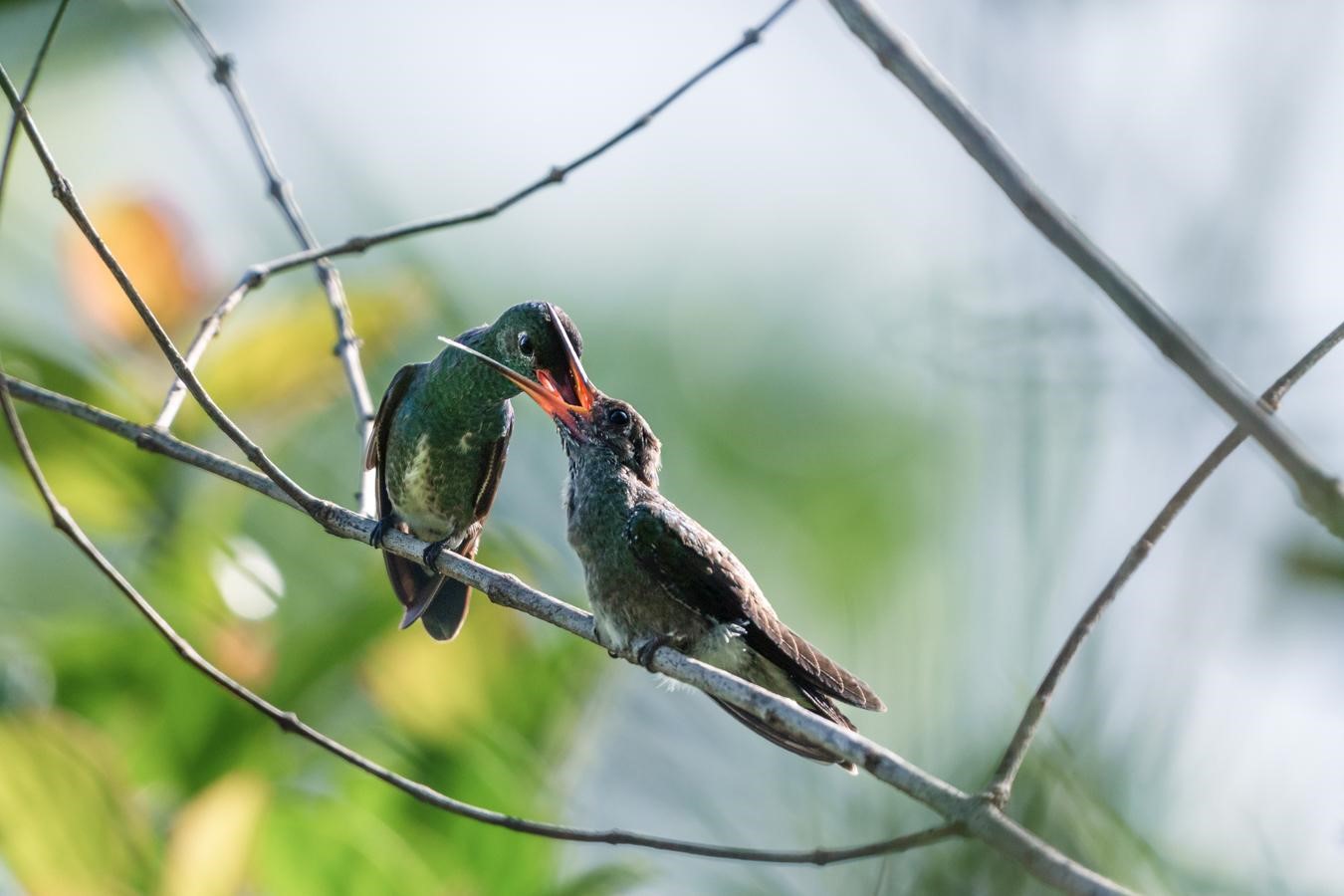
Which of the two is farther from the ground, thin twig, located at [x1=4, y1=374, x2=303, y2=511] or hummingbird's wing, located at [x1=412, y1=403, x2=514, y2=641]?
hummingbird's wing, located at [x1=412, y1=403, x2=514, y2=641]

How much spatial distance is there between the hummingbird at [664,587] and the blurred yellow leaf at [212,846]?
97cm

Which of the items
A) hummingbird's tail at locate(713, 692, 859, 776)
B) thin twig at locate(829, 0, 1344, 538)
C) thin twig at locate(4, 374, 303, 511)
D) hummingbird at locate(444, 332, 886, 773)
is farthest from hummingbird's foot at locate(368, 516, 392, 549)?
thin twig at locate(829, 0, 1344, 538)

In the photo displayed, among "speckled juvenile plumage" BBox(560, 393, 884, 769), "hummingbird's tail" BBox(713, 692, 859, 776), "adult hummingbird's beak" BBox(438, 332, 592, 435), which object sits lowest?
"hummingbird's tail" BBox(713, 692, 859, 776)

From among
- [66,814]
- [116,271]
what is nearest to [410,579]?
[66,814]

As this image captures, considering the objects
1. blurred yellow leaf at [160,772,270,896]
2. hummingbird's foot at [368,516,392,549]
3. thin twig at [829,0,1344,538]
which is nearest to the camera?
thin twig at [829,0,1344,538]

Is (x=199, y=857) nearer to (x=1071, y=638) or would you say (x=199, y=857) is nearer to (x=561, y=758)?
(x=561, y=758)

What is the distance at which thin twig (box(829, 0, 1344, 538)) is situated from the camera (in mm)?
1212

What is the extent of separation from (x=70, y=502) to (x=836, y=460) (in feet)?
7.83

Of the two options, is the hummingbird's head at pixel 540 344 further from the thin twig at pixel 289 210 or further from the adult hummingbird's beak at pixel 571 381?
the thin twig at pixel 289 210

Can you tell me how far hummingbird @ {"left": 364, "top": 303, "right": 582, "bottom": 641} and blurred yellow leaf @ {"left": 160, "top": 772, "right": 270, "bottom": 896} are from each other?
66 centimetres

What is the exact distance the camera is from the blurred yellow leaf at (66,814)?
3.20 meters

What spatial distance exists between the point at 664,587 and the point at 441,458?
1.07 m

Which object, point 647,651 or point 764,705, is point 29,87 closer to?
point 647,651

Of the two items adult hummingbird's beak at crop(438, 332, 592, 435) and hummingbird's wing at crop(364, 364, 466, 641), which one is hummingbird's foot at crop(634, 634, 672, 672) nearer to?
adult hummingbird's beak at crop(438, 332, 592, 435)
